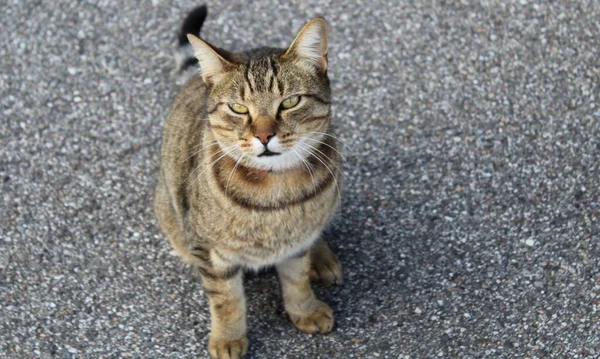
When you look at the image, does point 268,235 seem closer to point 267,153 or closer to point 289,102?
point 267,153

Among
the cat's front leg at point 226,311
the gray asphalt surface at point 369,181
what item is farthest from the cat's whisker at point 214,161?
the gray asphalt surface at point 369,181

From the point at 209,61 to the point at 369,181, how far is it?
4.74ft

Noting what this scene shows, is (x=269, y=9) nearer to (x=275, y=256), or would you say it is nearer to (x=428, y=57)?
(x=428, y=57)

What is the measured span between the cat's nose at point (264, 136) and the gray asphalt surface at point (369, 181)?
1.07 meters

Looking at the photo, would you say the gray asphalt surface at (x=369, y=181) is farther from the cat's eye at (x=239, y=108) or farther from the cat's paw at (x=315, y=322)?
the cat's eye at (x=239, y=108)

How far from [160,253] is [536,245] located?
180 centimetres

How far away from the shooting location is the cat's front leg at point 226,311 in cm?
360

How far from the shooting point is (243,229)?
3.47 m

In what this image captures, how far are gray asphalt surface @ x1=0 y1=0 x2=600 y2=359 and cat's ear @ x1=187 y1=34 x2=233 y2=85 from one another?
3.73 ft

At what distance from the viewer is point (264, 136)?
319 centimetres

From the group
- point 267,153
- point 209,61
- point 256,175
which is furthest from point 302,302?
point 209,61

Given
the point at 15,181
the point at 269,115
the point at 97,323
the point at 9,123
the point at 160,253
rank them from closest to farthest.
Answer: the point at 269,115, the point at 97,323, the point at 160,253, the point at 15,181, the point at 9,123

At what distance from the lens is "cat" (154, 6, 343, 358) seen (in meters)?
3.28

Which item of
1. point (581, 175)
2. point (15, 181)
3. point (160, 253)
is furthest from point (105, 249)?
point (581, 175)
